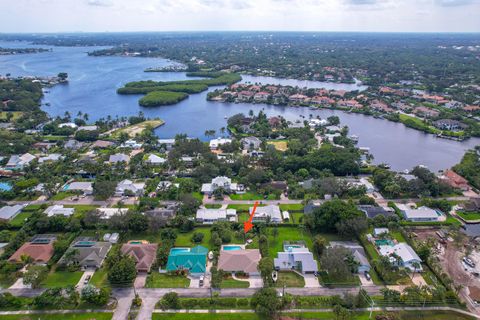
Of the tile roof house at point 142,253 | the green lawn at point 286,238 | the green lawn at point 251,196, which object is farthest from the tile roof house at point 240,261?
the green lawn at point 251,196

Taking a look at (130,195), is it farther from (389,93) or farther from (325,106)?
(389,93)

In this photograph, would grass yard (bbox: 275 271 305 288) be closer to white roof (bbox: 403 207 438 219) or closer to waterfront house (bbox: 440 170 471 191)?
white roof (bbox: 403 207 438 219)

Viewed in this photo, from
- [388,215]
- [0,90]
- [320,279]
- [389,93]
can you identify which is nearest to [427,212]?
[388,215]

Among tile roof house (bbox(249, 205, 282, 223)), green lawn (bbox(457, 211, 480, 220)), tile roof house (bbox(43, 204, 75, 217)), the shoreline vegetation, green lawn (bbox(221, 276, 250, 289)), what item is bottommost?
green lawn (bbox(457, 211, 480, 220))

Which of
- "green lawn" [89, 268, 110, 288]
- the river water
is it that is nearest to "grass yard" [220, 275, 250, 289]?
"green lawn" [89, 268, 110, 288]

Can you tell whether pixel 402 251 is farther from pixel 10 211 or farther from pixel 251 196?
pixel 10 211
